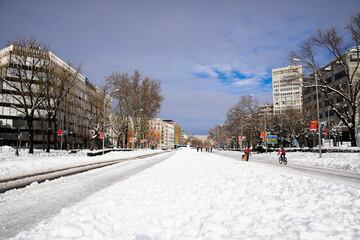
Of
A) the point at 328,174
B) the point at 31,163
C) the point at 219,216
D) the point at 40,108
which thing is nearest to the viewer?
the point at 219,216

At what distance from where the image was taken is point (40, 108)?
42812 millimetres

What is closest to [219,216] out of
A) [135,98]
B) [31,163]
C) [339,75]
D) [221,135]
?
[31,163]

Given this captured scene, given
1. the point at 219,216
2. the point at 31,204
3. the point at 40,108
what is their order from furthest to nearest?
1. the point at 40,108
2. the point at 31,204
3. the point at 219,216

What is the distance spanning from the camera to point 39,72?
3825cm

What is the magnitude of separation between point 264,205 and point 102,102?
172ft

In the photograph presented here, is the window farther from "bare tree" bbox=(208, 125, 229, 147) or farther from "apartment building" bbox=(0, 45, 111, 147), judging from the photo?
"apartment building" bbox=(0, 45, 111, 147)

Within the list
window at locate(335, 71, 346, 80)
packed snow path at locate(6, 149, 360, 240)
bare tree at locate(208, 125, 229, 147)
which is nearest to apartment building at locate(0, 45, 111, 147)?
packed snow path at locate(6, 149, 360, 240)

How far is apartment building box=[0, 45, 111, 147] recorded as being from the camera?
117 ft

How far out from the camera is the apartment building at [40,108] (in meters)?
35.8

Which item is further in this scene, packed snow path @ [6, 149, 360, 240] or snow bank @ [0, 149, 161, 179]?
snow bank @ [0, 149, 161, 179]

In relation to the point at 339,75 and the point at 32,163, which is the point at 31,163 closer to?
the point at 32,163

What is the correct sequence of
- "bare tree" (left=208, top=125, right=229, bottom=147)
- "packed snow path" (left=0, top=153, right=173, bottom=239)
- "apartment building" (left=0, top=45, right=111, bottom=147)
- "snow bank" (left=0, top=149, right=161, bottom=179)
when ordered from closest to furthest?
1. "packed snow path" (left=0, top=153, right=173, bottom=239)
2. "snow bank" (left=0, top=149, right=161, bottom=179)
3. "apartment building" (left=0, top=45, right=111, bottom=147)
4. "bare tree" (left=208, top=125, right=229, bottom=147)

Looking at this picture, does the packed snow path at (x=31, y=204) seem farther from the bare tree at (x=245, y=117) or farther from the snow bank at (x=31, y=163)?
the bare tree at (x=245, y=117)

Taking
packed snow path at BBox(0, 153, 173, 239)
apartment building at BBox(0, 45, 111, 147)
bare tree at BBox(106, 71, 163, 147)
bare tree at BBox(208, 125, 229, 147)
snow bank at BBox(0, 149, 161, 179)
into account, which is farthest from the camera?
bare tree at BBox(208, 125, 229, 147)
